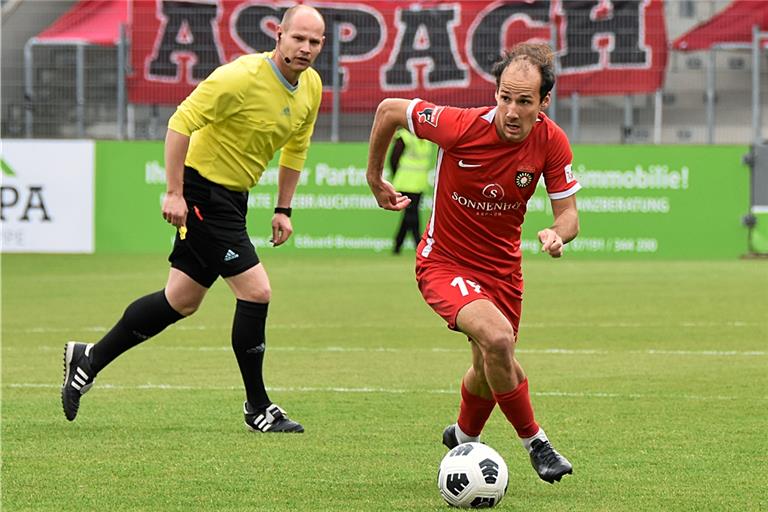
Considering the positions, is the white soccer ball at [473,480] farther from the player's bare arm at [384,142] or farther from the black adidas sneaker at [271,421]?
the black adidas sneaker at [271,421]

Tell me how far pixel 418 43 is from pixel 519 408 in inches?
668

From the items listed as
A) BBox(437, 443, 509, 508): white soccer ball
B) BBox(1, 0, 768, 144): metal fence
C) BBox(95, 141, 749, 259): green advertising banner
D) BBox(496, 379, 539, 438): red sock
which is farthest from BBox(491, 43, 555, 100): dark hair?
BBox(1, 0, 768, 144): metal fence

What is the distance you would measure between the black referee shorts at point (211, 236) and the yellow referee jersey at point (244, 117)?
71mm

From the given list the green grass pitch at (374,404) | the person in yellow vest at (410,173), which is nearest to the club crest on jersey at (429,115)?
the green grass pitch at (374,404)

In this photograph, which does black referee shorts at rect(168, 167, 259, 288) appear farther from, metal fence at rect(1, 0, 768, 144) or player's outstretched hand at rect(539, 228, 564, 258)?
metal fence at rect(1, 0, 768, 144)

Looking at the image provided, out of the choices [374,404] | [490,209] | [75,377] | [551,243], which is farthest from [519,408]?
[75,377]

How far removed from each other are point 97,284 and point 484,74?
7.62m

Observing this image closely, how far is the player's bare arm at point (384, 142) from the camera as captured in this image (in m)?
6.73

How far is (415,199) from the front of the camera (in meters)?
21.7

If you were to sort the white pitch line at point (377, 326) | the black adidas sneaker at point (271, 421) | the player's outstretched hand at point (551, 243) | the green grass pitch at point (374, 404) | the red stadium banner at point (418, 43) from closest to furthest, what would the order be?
the player's outstretched hand at point (551, 243), the green grass pitch at point (374, 404), the black adidas sneaker at point (271, 421), the white pitch line at point (377, 326), the red stadium banner at point (418, 43)

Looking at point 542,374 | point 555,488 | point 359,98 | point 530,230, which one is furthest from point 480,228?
point 359,98

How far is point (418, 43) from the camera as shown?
2278cm

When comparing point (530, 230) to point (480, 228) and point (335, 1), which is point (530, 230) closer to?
point (335, 1)

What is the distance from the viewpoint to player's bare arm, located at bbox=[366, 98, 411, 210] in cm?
673
